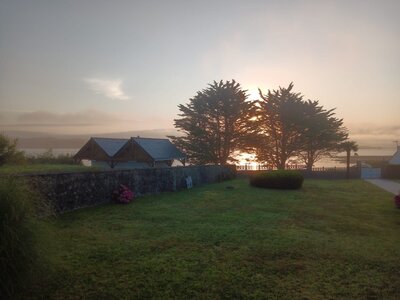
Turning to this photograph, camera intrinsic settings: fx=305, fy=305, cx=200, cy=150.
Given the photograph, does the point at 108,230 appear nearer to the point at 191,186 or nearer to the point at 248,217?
the point at 248,217

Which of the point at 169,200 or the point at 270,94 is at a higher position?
the point at 270,94

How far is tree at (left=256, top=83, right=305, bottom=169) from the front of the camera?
4084cm

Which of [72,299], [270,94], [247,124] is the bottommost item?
[72,299]

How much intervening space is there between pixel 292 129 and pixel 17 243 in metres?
39.4

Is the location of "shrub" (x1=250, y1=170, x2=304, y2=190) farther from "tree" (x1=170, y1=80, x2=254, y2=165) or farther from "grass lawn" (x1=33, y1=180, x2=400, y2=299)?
"tree" (x1=170, y1=80, x2=254, y2=165)

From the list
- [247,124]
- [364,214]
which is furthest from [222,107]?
[364,214]

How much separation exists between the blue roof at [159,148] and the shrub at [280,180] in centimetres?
1302

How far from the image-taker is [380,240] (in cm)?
927

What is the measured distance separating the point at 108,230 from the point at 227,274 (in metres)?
4.85

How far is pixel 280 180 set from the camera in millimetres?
23188

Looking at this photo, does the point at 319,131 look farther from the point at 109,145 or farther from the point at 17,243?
the point at 17,243

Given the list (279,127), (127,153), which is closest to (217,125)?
(279,127)

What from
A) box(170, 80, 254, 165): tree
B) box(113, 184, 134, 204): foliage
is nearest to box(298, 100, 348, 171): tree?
box(170, 80, 254, 165): tree

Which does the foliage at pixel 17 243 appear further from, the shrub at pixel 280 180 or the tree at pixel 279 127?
the tree at pixel 279 127
